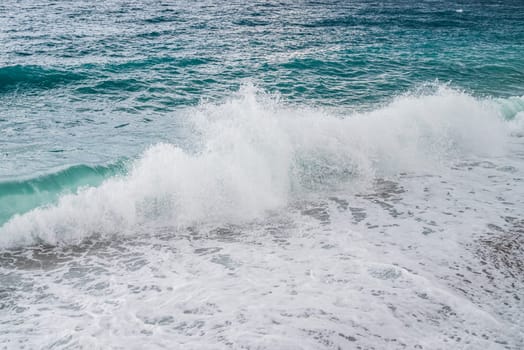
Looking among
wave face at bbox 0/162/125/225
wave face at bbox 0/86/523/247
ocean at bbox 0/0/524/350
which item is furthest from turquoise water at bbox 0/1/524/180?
wave face at bbox 0/86/523/247

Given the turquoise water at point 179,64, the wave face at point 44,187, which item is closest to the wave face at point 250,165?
the wave face at point 44,187

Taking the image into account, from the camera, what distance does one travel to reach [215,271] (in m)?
6.14

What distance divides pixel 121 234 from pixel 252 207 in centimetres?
221

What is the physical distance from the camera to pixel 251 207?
7.93 metres

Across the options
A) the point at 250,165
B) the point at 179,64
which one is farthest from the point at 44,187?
the point at 179,64

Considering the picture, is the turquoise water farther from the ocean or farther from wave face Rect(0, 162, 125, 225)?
wave face Rect(0, 162, 125, 225)

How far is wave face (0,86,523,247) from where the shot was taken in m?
7.46

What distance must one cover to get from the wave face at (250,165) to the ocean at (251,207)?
4cm

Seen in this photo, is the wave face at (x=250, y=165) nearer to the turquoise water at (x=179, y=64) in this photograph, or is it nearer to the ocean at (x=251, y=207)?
the ocean at (x=251, y=207)

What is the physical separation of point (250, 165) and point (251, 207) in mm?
1167

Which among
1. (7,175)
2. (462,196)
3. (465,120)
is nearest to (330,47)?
(465,120)

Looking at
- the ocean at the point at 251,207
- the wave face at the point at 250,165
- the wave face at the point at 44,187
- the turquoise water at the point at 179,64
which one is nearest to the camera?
the ocean at the point at 251,207

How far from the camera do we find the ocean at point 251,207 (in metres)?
5.02

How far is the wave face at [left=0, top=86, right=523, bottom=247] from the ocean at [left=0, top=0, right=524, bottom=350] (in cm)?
4
